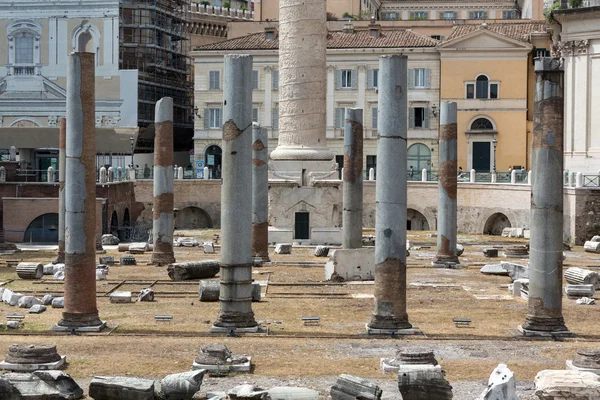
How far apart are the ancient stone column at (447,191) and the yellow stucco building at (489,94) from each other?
28069 millimetres

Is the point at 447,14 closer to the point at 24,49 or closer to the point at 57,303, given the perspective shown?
the point at 24,49

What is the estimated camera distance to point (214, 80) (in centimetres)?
6303

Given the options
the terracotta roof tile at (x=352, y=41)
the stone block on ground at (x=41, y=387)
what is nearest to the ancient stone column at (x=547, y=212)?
the stone block on ground at (x=41, y=387)

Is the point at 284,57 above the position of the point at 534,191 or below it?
above

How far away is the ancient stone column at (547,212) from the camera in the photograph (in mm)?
20391

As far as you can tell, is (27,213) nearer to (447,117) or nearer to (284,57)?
(284,57)

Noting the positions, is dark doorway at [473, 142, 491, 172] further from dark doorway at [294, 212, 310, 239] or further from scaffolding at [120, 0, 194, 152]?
dark doorway at [294, 212, 310, 239]

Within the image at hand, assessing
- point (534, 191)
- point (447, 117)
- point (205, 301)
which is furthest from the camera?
point (447, 117)

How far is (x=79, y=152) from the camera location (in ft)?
68.2

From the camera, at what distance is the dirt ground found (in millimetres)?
17203

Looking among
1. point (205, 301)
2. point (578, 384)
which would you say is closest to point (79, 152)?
point (205, 301)

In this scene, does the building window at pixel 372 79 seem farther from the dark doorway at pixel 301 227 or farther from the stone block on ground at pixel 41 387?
the stone block on ground at pixel 41 387

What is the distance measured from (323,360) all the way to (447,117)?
15.7 m

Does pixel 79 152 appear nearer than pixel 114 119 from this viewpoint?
Yes
